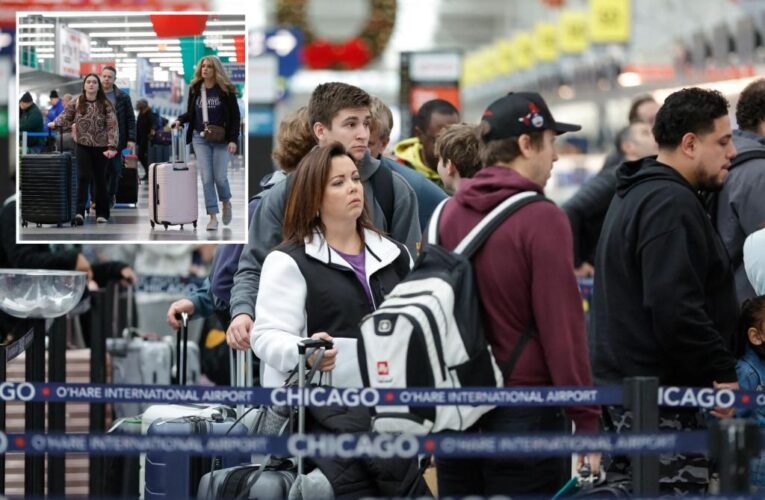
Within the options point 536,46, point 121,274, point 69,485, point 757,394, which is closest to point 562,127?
point 757,394

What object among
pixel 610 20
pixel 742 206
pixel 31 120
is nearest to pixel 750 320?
pixel 742 206

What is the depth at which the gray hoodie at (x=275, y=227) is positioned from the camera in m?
5.74

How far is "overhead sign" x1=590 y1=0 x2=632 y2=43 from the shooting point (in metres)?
33.9

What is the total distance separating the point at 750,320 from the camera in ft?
18.7

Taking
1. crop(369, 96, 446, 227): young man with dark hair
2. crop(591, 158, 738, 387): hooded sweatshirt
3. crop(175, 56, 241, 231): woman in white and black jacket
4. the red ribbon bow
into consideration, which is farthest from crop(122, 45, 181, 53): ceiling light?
the red ribbon bow

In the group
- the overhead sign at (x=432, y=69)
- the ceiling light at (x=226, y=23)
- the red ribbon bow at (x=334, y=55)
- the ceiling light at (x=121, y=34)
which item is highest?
the red ribbon bow at (x=334, y=55)

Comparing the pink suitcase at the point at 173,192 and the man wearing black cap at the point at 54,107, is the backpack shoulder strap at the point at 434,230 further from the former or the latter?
the man wearing black cap at the point at 54,107

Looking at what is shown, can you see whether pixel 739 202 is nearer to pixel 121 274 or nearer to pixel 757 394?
pixel 757 394

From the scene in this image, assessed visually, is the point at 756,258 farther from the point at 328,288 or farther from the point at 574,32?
the point at 574,32

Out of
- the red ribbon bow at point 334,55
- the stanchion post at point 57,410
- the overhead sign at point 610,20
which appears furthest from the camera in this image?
the red ribbon bow at point 334,55

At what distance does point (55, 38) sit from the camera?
603 cm

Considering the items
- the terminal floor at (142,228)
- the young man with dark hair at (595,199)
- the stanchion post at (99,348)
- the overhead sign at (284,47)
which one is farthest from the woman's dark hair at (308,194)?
the overhead sign at (284,47)

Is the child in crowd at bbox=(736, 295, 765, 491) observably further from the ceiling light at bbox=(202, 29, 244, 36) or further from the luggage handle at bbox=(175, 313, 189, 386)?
the luggage handle at bbox=(175, 313, 189, 386)

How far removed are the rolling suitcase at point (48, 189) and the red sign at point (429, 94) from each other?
385 inches
